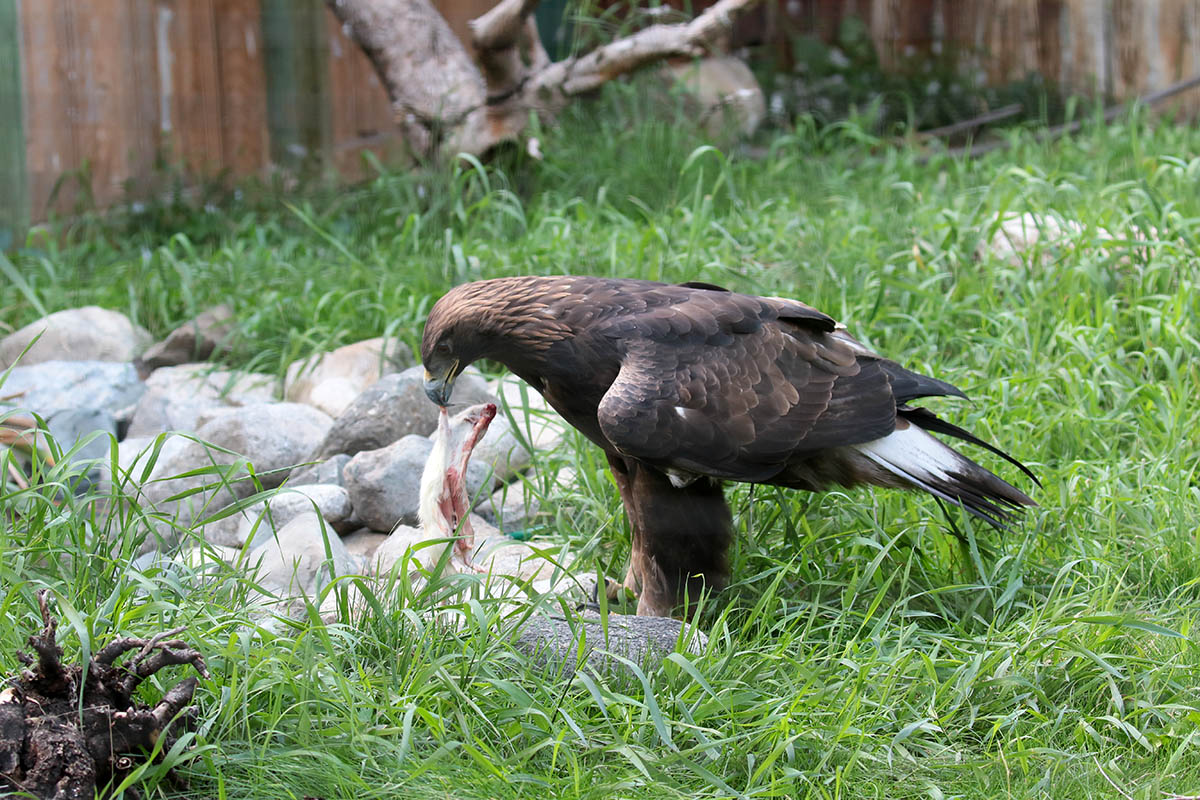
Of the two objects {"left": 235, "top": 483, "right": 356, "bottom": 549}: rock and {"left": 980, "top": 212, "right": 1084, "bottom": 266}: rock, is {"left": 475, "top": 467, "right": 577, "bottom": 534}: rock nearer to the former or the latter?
{"left": 235, "top": 483, "right": 356, "bottom": 549}: rock

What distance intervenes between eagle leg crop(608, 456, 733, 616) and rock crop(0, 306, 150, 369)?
2716 mm

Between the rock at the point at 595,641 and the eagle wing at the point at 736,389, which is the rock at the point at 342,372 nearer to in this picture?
the eagle wing at the point at 736,389

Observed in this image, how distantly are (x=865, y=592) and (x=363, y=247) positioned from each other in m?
3.11

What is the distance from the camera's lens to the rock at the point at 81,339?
15.1 feet

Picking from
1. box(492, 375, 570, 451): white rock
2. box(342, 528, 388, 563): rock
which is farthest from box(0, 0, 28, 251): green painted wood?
box(342, 528, 388, 563): rock

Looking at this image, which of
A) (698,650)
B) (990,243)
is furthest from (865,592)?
(990,243)

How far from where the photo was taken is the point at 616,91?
5.99m

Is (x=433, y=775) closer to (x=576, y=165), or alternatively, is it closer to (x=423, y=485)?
(x=423, y=485)

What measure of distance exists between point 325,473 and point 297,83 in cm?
315

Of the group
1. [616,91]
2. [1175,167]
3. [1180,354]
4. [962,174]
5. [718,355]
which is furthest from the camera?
[616,91]

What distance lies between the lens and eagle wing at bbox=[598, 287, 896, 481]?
8.57ft

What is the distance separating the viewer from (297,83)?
20.0 ft

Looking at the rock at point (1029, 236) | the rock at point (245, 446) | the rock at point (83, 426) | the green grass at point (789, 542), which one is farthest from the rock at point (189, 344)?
the rock at point (1029, 236)

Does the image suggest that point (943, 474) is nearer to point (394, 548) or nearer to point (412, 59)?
point (394, 548)
